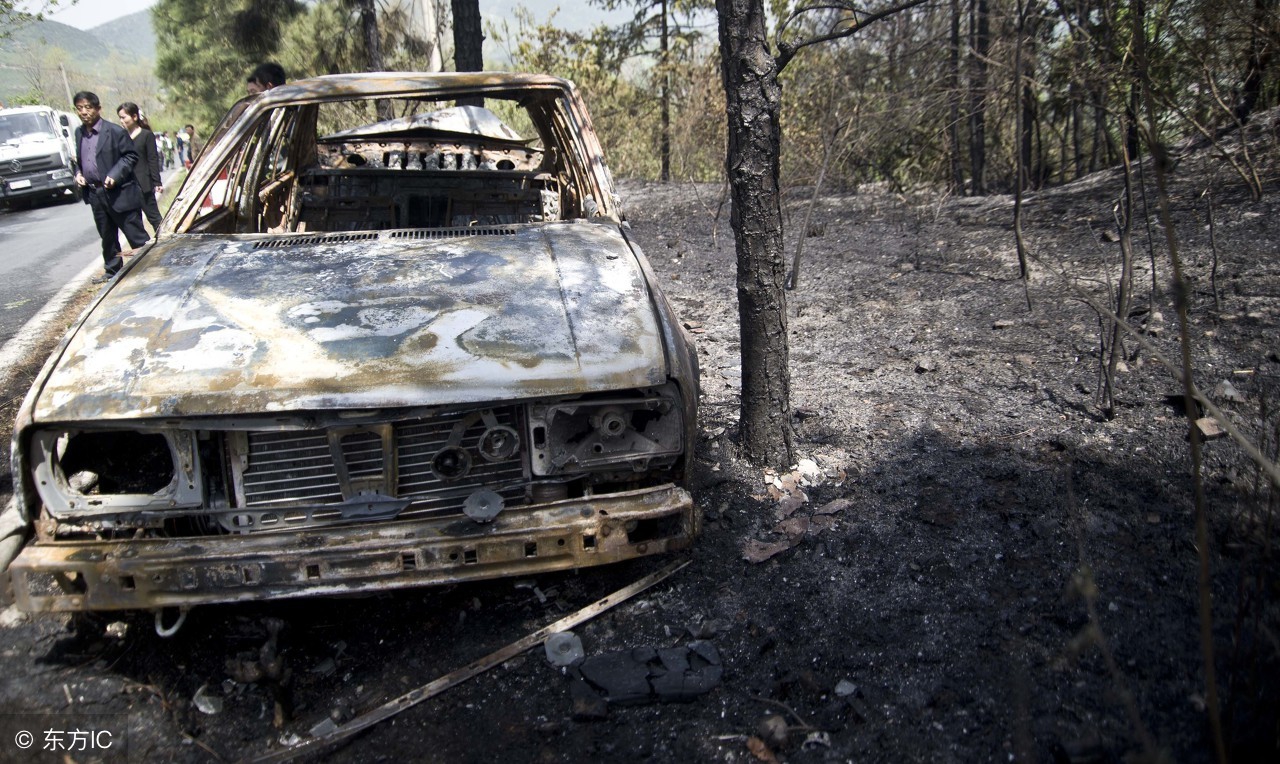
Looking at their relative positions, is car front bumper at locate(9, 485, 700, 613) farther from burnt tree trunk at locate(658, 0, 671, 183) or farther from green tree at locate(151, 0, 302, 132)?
green tree at locate(151, 0, 302, 132)

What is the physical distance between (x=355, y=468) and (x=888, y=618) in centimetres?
167

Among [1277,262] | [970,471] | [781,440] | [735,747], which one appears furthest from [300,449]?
[1277,262]

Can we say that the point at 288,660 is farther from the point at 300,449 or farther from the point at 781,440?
the point at 781,440

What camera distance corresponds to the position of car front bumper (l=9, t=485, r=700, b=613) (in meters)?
2.23

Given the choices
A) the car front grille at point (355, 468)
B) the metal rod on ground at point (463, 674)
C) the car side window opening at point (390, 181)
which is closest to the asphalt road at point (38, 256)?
the car side window opening at point (390, 181)

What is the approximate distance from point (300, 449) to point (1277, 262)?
5.21 meters

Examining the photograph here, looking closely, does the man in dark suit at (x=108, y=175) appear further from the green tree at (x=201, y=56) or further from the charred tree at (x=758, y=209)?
the green tree at (x=201, y=56)

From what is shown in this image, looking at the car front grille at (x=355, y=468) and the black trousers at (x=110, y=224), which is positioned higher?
the black trousers at (x=110, y=224)

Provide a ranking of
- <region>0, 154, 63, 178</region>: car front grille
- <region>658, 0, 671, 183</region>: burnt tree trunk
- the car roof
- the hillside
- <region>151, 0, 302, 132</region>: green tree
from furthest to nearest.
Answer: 1. the hillside
2. <region>151, 0, 302, 132</region>: green tree
3. <region>0, 154, 63, 178</region>: car front grille
4. <region>658, 0, 671, 183</region>: burnt tree trunk
5. the car roof

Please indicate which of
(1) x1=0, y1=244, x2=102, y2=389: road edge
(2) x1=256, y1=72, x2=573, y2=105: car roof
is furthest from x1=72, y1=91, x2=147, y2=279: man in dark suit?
(2) x1=256, y1=72, x2=573, y2=105: car roof

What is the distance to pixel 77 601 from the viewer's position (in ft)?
7.39

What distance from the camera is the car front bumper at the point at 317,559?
223 cm

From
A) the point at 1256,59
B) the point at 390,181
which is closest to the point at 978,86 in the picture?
the point at 1256,59

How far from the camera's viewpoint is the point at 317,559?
226 cm
